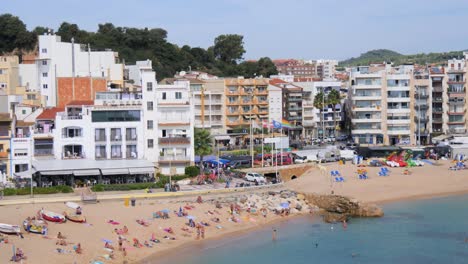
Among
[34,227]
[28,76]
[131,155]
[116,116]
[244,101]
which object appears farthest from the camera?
[244,101]

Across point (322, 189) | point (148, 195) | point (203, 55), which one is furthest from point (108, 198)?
point (203, 55)

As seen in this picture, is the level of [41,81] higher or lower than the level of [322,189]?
higher

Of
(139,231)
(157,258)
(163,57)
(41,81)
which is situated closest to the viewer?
(157,258)

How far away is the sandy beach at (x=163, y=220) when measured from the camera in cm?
4499

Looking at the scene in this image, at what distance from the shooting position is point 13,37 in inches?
4380

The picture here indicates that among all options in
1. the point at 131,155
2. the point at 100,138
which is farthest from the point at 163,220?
the point at 100,138

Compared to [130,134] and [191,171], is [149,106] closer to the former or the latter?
[130,134]

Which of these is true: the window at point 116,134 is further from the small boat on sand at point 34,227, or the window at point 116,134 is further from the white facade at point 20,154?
the small boat on sand at point 34,227

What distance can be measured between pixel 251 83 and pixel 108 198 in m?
49.1

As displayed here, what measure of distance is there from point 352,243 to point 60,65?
49.2m

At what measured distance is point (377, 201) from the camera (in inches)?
2707

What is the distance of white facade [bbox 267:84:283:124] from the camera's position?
108m

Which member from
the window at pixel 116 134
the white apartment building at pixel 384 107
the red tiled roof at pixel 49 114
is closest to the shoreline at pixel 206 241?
the window at pixel 116 134

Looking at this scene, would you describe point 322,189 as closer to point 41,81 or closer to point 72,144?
point 72,144
